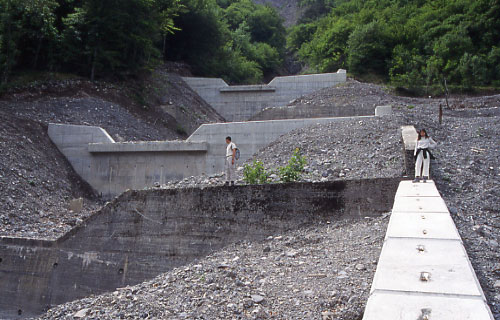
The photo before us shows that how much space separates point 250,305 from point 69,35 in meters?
19.7

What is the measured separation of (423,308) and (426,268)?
690 mm

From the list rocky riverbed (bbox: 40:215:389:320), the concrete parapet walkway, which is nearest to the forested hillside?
rocky riverbed (bbox: 40:215:389:320)

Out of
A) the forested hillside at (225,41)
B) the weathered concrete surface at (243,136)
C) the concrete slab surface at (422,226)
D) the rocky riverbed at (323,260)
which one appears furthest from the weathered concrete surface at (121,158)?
the concrete slab surface at (422,226)

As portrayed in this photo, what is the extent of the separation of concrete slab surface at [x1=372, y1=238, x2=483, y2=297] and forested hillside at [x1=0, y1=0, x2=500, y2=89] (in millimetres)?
18903

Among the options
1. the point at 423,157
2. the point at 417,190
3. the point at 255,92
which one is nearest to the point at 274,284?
the point at 417,190

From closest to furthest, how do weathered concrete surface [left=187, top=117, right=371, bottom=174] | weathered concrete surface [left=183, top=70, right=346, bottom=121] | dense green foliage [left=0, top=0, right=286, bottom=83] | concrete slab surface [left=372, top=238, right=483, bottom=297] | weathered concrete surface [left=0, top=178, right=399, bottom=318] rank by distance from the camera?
concrete slab surface [left=372, top=238, right=483, bottom=297], weathered concrete surface [left=0, top=178, right=399, bottom=318], weathered concrete surface [left=187, top=117, right=371, bottom=174], dense green foliage [left=0, top=0, right=286, bottom=83], weathered concrete surface [left=183, top=70, right=346, bottom=121]

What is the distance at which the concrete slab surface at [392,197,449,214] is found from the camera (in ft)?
17.6

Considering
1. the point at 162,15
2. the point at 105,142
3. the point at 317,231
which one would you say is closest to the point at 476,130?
the point at 317,231

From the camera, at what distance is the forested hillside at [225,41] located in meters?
21.5

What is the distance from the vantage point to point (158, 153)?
15141mm

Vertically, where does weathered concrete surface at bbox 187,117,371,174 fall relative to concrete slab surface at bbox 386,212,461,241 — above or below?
above

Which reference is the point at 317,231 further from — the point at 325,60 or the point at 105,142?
the point at 325,60

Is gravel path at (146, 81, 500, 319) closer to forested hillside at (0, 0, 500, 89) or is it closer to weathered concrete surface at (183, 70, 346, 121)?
weathered concrete surface at (183, 70, 346, 121)

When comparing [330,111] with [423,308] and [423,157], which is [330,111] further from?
[423,308]
